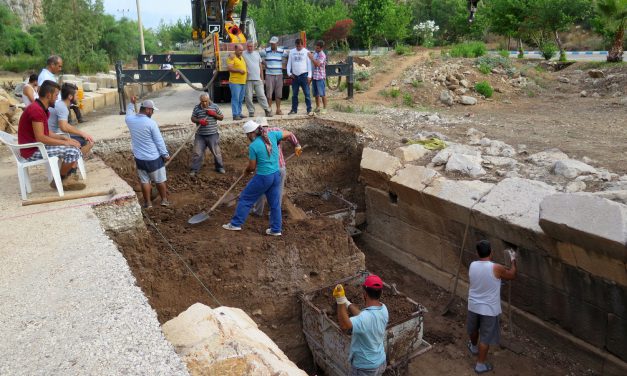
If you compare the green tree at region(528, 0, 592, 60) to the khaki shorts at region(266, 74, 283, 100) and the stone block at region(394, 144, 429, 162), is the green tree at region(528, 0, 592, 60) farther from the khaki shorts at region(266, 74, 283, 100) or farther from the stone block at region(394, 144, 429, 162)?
the stone block at region(394, 144, 429, 162)

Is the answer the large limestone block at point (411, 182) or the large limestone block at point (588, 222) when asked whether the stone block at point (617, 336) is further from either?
the large limestone block at point (411, 182)

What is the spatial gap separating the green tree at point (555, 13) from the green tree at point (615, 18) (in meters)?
4.09

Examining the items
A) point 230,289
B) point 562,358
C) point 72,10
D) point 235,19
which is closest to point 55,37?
point 72,10

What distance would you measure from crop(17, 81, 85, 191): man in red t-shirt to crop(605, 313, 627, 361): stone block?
6.18m

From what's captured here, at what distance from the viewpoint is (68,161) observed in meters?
5.81

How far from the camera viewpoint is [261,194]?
21.5 feet

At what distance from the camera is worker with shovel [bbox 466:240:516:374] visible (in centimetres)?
514

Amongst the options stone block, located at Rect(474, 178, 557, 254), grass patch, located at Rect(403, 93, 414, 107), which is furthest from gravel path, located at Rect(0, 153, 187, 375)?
grass patch, located at Rect(403, 93, 414, 107)

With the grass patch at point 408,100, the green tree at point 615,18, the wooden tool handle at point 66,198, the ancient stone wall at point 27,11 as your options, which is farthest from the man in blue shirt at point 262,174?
the ancient stone wall at point 27,11

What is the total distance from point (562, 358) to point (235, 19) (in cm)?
1250

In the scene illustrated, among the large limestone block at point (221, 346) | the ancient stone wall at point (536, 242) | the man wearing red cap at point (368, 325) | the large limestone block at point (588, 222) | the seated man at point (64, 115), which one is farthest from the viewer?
the seated man at point (64, 115)

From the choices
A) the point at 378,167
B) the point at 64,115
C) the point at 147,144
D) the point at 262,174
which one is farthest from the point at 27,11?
the point at 262,174

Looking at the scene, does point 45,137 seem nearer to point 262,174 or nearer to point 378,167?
point 262,174

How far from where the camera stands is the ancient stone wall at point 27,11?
137ft
